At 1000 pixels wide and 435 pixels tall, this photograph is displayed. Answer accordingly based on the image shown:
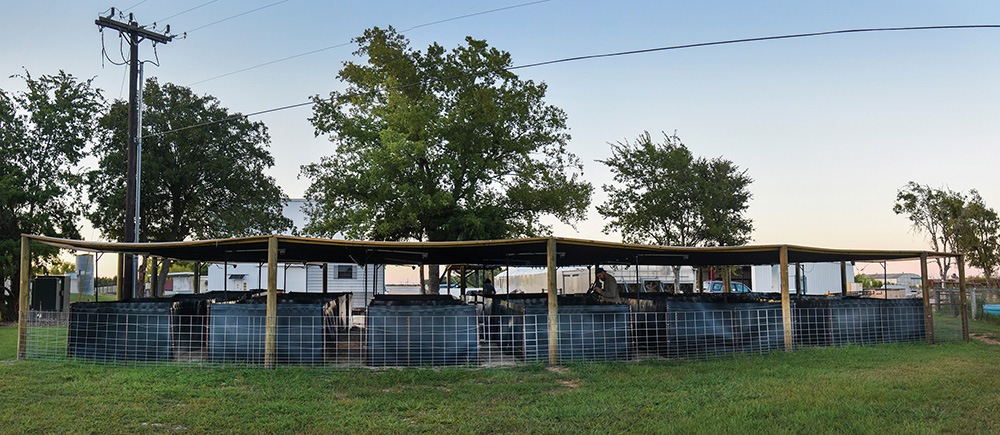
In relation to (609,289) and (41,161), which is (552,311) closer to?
(609,289)

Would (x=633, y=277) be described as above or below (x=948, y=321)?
above

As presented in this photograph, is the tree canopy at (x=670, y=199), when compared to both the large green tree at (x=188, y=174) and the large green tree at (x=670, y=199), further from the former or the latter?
the large green tree at (x=188, y=174)

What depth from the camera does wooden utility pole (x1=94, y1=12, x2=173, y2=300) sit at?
16.8 metres

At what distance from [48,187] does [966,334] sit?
27.0m

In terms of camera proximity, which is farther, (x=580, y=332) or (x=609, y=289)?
(x=609, y=289)

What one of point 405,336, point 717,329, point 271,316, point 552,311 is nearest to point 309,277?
point 271,316

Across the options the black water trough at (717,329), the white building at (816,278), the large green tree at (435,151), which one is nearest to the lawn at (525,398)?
the black water trough at (717,329)

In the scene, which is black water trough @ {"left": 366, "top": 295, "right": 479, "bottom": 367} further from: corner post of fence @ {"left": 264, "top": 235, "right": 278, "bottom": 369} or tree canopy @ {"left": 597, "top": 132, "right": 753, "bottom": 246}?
tree canopy @ {"left": 597, "top": 132, "right": 753, "bottom": 246}

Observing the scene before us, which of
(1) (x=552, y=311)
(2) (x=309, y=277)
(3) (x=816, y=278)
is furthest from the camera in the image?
(3) (x=816, y=278)

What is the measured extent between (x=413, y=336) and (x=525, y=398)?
10.6ft

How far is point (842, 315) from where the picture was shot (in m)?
13.4

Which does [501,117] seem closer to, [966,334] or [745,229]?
[745,229]

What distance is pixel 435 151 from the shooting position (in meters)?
24.1

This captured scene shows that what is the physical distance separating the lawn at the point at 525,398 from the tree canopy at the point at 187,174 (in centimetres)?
1669
